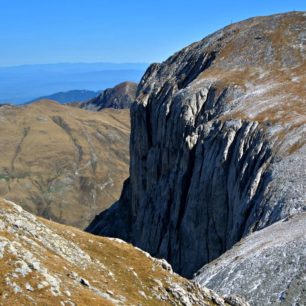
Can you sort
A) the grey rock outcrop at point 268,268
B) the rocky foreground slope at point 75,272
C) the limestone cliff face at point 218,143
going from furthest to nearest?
the limestone cliff face at point 218,143 < the grey rock outcrop at point 268,268 < the rocky foreground slope at point 75,272

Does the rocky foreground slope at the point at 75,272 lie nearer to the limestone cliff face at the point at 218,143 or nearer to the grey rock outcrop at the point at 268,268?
the grey rock outcrop at the point at 268,268

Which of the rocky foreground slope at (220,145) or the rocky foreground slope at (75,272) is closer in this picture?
the rocky foreground slope at (75,272)

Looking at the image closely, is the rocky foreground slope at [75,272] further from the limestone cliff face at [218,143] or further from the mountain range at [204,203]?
the limestone cliff face at [218,143]

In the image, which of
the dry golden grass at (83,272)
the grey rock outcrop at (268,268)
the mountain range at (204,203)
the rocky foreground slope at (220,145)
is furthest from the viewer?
the rocky foreground slope at (220,145)

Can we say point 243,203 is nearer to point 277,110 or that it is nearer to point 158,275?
point 277,110

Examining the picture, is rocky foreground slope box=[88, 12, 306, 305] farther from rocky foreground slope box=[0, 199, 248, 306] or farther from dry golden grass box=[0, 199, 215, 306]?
dry golden grass box=[0, 199, 215, 306]

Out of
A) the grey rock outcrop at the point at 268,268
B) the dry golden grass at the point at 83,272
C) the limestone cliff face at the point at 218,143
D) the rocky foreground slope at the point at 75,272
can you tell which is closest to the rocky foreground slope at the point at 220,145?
the limestone cliff face at the point at 218,143

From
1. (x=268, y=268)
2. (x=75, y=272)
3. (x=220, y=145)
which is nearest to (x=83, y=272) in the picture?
(x=75, y=272)
